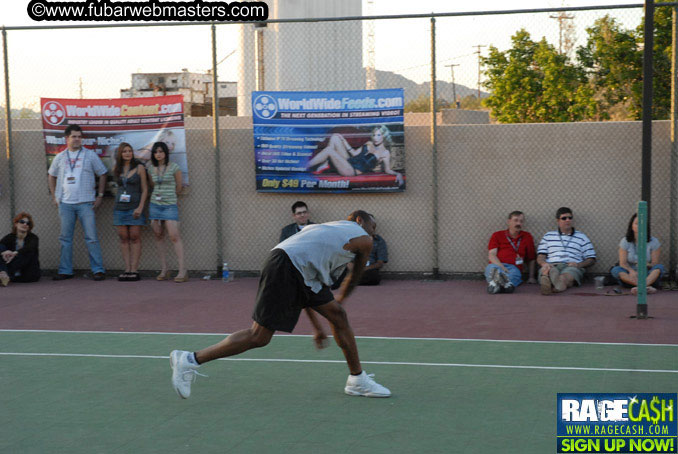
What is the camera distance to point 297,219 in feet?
43.6

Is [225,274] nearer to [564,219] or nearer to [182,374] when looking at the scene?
[564,219]

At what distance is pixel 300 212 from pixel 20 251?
429cm

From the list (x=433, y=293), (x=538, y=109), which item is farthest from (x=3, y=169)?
(x=538, y=109)

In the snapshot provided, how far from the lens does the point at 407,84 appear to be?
44.0 ft

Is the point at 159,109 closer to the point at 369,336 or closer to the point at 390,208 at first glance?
the point at 390,208

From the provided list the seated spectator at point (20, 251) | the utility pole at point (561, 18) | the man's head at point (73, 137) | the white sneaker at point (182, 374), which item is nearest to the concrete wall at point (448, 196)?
the seated spectator at point (20, 251)

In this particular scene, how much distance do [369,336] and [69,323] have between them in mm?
3578

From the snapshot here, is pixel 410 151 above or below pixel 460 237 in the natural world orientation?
above

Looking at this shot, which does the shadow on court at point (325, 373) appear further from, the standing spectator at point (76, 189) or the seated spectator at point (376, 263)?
the standing spectator at point (76, 189)

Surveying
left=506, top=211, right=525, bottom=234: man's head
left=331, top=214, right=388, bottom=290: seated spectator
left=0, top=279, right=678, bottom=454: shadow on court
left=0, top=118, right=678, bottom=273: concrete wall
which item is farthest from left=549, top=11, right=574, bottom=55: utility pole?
left=331, top=214, right=388, bottom=290: seated spectator

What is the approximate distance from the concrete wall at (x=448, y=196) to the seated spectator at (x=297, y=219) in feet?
1.67

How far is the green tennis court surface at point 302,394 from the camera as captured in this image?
18.7 feet

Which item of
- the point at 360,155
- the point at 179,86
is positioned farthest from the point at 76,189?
the point at 179,86

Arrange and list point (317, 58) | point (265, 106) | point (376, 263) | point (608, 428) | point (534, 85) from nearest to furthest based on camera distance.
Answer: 1. point (608, 428)
2. point (376, 263)
3. point (265, 106)
4. point (317, 58)
5. point (534, 85)
